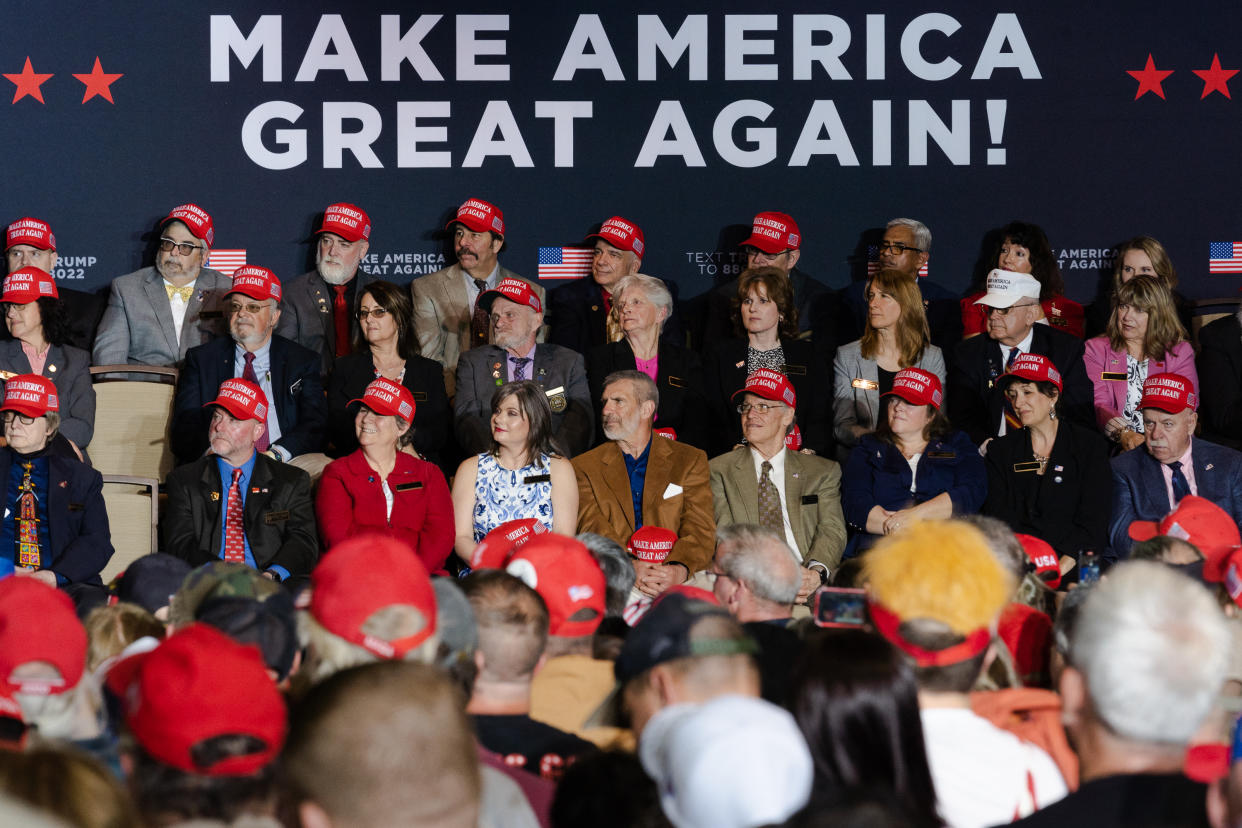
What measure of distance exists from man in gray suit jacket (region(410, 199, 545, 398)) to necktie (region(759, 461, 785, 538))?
1.95m

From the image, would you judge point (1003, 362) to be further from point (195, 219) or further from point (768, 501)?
point (195, 219)

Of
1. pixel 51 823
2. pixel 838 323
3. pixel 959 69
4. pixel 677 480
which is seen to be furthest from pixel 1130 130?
pixel 51 823

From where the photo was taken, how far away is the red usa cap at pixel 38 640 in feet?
8.50

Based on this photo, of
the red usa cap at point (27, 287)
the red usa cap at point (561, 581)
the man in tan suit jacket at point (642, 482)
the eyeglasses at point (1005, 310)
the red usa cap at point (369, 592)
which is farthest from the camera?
the eyeglasses at point (1005, 310)

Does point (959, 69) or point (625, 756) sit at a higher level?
point (959, 69)

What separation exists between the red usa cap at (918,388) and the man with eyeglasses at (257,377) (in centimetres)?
280

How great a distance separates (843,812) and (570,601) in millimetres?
1663

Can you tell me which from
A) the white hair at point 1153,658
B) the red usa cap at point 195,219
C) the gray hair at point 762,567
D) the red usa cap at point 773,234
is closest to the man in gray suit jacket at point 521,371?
the red usa cap at point 773,234

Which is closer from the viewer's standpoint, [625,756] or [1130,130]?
[625,756]

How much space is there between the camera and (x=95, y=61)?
817 cm

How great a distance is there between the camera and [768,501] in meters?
6.37

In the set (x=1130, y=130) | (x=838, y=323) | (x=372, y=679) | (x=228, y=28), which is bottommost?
(x=372, y=679)

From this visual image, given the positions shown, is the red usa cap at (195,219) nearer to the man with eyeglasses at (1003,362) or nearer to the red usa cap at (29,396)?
the red usa cap at (29,396)

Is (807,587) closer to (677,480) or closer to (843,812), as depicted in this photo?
(677,480)
